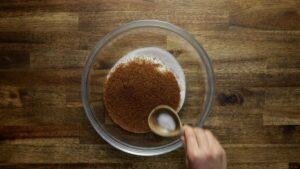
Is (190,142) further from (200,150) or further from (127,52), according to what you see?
(127,52)

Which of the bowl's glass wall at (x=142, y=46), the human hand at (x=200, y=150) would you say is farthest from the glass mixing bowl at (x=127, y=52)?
the human hand at (x=200, y=150)

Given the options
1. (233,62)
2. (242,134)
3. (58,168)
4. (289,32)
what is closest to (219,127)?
(242,134)

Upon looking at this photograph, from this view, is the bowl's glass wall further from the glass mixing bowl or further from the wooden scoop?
the wooden scoop

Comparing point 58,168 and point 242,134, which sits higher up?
point 242,134

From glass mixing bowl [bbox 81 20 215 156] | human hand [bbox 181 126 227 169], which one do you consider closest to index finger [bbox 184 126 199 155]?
human hand [bbox 181 126 227 169]

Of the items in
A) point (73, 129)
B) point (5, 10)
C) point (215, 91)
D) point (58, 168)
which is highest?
point (5, 10)

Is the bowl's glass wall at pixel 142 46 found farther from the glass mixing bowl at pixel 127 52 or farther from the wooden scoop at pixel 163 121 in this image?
the wooden scoop at pixel 163 121

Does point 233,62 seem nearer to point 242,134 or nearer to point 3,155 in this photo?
point 242,134
